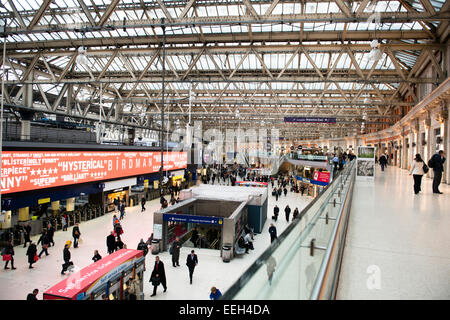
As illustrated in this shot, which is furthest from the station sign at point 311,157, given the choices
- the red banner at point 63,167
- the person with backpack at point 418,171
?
the person with backpack at point 418,171

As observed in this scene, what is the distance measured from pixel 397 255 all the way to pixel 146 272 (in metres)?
9.64

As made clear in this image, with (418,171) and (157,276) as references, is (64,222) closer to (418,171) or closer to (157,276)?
(157,276)

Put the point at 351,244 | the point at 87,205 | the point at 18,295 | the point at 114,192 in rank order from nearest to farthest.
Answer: the point at 351,244, the point at 18,295, the point at 87,205, the point at 114,192

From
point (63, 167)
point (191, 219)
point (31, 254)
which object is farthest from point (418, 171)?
point (63, 167)

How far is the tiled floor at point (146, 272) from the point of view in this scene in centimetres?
958

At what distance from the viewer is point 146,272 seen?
11.2 m

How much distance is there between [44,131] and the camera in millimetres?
15430

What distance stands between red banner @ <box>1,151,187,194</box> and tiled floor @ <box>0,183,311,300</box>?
123 inches

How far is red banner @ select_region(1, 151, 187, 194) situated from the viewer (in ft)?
40.9

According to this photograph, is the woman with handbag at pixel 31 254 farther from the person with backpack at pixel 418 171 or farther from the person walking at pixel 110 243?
the person with backpack at pixel 418 171

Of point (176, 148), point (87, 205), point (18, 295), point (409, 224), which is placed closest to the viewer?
point (409, 224)
